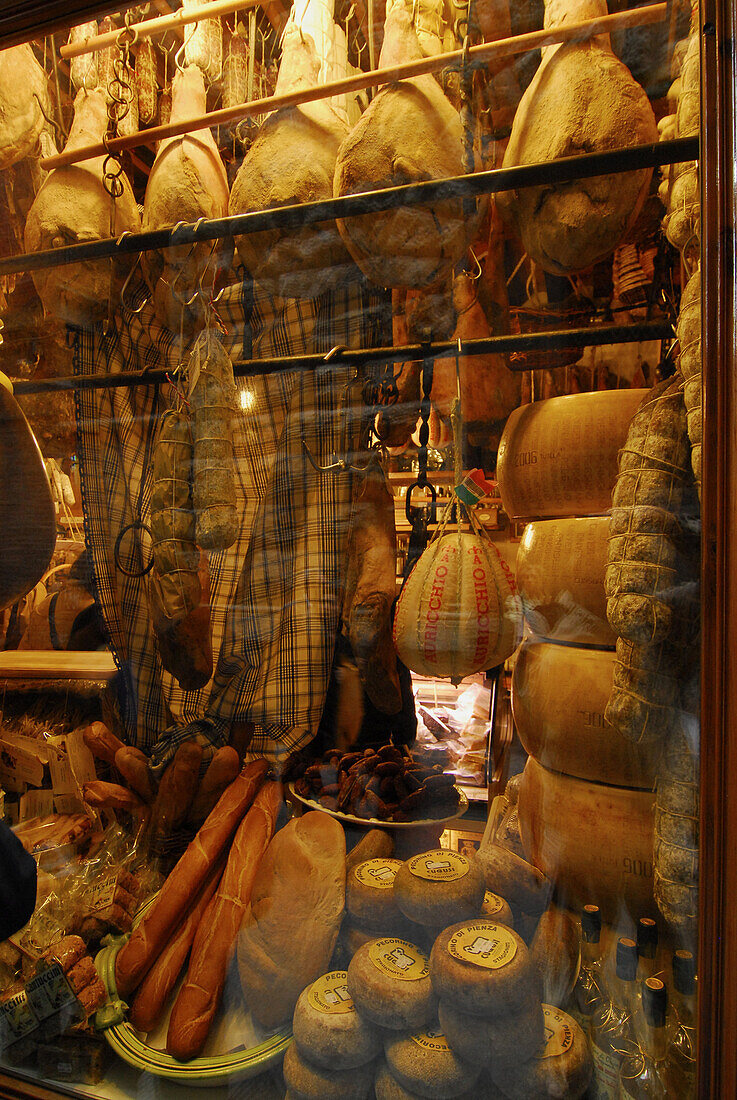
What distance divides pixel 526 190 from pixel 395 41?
325 millimetres

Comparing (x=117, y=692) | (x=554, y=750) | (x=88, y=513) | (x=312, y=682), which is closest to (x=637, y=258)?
(x=554, y=750)

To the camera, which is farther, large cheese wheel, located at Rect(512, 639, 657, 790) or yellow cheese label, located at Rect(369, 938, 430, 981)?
large cheese wheel, located at Rect(512, 639, 657, 790)

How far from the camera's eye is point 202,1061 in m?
0.90

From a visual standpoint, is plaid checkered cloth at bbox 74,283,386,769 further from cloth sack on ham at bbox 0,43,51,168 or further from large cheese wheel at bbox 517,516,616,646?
large cheese wheel at bbox 517,516,616,646

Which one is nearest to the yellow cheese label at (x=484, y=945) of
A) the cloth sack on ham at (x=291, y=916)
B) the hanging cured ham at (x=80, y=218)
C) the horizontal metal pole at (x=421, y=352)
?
the cloth sack on ham at (x=291, y=916)

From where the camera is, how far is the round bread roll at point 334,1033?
2.72 feet

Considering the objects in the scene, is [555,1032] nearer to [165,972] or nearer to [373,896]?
[373,896]

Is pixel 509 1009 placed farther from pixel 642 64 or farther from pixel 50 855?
pixel 642 64

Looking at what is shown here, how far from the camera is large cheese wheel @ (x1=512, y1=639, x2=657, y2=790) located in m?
0.97

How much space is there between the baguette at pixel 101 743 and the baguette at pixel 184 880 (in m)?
0.28

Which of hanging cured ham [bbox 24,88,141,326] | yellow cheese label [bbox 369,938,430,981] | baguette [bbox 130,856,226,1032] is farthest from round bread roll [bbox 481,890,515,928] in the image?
hanging cured ham [bbox 24,88,141,326]

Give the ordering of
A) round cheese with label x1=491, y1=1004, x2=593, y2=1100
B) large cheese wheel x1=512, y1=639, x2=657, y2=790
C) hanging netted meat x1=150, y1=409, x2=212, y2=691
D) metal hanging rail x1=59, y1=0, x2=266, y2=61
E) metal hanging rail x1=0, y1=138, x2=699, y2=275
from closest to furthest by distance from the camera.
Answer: round cheese with label x1=491, y1=1004, x2=593, y2=1100, metal hanging rail x1=0, y1=138, x2=699, y2=275, large cheese wheel x1=512, y1=639, x2=657, y2=790, metal hanging rail x1=59, y1=0, x2=266, y2=61, hanging netted meat x1=150, y1=409, x2=212, y2=691

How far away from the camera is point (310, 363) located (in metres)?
1.26

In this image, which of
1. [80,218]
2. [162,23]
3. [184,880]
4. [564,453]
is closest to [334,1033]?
[184,880]
